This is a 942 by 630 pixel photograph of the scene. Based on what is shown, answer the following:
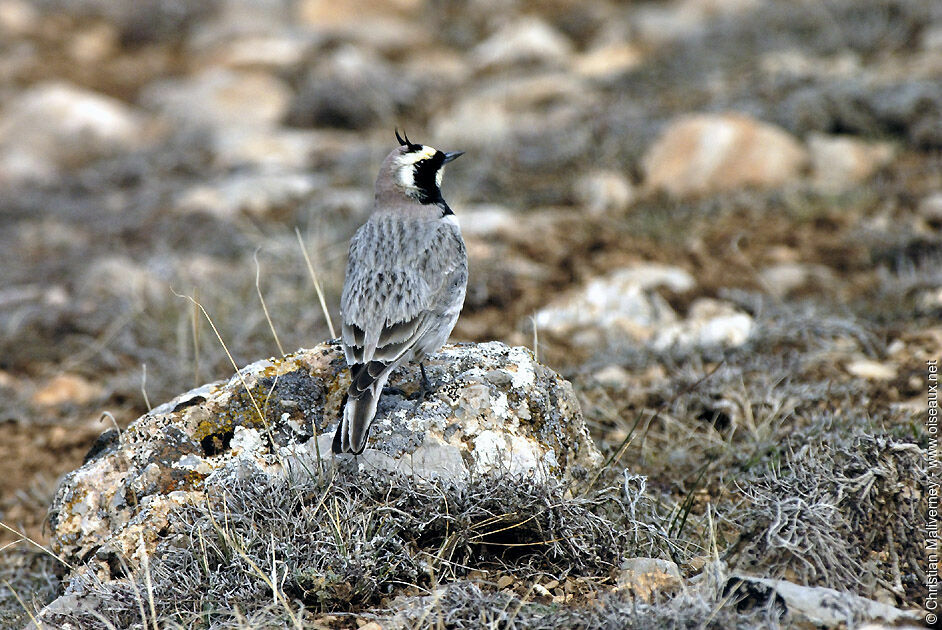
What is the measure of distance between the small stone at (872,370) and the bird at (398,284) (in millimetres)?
2348

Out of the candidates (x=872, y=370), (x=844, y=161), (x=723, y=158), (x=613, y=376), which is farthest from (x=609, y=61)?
(x=872, y=370)

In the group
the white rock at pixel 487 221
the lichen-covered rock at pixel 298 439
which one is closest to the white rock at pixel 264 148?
the white rock at pixel 487 221

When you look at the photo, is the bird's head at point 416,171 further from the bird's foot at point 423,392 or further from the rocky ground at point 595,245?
the rocky ground at point 595,245

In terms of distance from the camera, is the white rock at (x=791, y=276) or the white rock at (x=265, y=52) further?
the white rock at (x=265, y=52)

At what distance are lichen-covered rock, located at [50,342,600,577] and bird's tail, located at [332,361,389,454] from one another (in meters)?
0.10

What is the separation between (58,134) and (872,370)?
10238mm

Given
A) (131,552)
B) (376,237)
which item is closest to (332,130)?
(376,237)

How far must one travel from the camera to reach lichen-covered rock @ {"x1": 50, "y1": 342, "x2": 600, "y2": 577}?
335 cm

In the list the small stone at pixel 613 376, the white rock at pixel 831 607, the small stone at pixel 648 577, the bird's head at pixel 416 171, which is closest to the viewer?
the white rock at pixel 831 607

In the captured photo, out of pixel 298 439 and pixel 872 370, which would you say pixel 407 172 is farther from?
pixel 872 370

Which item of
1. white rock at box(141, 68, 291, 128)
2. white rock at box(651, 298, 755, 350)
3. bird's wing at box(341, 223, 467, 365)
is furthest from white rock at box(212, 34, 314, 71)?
Result: bird's wing at box(341, 223, 467, 365)

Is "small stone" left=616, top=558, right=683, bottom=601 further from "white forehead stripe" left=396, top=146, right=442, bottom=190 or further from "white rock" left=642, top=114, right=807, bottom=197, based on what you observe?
"white rock" left=642, top=114, right=807, bottom=197

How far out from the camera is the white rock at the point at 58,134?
1115 centimetres

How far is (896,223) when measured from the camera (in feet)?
22.6
